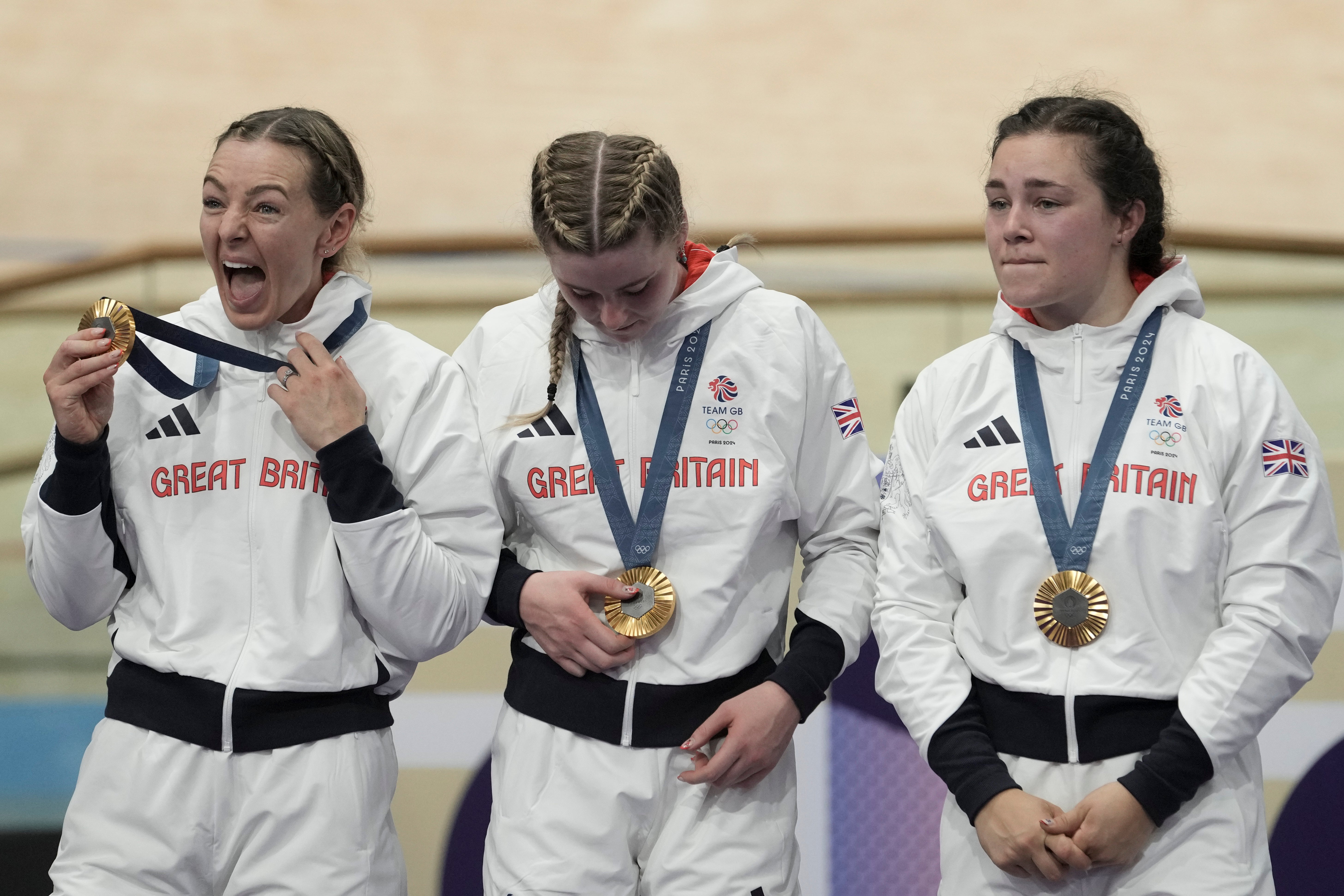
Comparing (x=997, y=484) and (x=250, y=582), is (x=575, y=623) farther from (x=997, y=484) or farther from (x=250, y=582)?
(x=997, y=484)

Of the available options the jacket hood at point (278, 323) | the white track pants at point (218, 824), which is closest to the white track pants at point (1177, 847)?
the white track pants at point (218, 824)

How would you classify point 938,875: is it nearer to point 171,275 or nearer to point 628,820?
point 628,820

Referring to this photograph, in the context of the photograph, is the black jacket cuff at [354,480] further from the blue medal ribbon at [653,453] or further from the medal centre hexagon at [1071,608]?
the medal centre hexagon at [1071,608]

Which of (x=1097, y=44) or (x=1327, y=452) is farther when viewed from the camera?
(x=1097, y=44)

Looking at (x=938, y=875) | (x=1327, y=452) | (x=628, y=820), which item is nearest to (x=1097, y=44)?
(x=1327, y=452)

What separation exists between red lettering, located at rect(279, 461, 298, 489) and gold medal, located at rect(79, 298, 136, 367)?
28 centimetres

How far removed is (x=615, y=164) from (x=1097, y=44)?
9.96 ft

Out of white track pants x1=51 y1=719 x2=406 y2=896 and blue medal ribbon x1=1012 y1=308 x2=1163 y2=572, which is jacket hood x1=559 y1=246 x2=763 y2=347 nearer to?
blue medal ribbon x1=1012 y1=308 x2=1163 y2=572

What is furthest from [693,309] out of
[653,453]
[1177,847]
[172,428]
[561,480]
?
[1177,847]

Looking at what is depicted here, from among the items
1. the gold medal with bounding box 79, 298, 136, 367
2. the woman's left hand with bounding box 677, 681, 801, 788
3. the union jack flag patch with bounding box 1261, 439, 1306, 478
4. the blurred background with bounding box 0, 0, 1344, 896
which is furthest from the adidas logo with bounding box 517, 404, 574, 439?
the blurred background with bounding box 0, 0, 1344, 896

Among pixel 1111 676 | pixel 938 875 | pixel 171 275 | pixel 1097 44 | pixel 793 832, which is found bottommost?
pixel 938 875

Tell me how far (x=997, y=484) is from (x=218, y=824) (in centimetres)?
124

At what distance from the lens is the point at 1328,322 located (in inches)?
143

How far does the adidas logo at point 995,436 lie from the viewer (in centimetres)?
199
